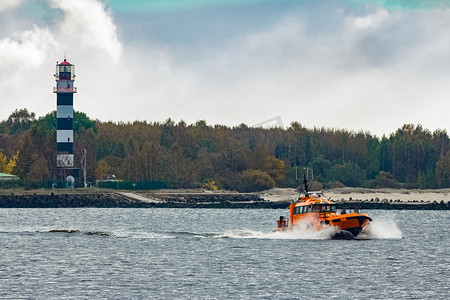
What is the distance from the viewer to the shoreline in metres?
157

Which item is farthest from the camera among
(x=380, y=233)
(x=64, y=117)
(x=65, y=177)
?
(x=65, y=177)

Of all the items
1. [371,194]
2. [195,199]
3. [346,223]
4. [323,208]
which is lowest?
[346,223]

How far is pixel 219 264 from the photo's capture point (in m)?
57.9

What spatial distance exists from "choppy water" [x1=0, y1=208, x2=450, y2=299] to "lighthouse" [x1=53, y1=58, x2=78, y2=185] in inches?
2760

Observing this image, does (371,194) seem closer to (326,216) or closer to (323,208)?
(326,216)

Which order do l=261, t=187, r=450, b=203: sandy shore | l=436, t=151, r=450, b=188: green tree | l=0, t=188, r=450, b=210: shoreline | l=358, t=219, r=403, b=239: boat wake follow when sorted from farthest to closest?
l=436, t=151, r=450, b=188: green tree < l=261, t=187, r=450, b=203: sandy shore < l=0, t=188, r=450, b=210: shoreline < l=358, t=219, r=403, b=239: boat wake

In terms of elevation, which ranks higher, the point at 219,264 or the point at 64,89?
the point at 64,89

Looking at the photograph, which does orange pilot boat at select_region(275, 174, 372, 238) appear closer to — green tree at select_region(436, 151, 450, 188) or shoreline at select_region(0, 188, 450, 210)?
shoreline at select_region(0, 188, 450, 210)

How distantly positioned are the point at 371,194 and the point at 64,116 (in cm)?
5963

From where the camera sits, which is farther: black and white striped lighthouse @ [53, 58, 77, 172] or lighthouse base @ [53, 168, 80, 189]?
lighthouse base @ [53, 168, 80, 189]

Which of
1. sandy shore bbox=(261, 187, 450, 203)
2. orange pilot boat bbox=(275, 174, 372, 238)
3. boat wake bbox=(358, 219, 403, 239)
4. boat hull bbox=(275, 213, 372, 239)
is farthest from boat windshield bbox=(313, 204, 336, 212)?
sandy shore bbox=(261, 187, 450, 203)

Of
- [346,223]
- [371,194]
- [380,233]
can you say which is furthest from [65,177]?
[346,223]

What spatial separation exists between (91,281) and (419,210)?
107 meters

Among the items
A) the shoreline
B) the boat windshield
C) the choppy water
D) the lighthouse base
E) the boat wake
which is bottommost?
the choppy water
